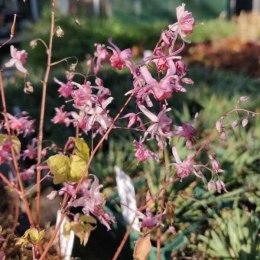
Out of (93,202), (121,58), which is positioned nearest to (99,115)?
(121,58)

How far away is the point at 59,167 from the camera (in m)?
1.51

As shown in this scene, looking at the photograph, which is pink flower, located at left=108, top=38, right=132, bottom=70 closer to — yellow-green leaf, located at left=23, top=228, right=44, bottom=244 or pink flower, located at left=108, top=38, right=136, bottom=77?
pink flower, located at left=108, top=38, right=136, bottom=77

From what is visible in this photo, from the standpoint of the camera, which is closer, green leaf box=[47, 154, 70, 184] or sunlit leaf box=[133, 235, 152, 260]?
green leaf box=[47, 154, 70, 184]

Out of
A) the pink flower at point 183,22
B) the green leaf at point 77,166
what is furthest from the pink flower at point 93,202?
the pink flower at point 183,22

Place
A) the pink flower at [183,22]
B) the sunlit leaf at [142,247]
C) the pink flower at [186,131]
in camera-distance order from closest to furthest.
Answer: the pink flower at [183,22] < the pink flower at [186,131] < the sunlit leaf at [142,247]

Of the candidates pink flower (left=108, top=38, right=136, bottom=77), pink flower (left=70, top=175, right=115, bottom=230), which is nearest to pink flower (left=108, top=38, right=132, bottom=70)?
pink flower (left=108, top=38, right=136, bottom=77)

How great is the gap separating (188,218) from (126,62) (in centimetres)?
138

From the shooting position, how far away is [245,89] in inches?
193

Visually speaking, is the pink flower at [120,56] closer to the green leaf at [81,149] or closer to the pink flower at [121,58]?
the pink flower at [121,58]

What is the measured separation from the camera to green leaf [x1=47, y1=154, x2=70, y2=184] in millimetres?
1489

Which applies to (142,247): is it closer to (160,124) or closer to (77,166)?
(77,166)

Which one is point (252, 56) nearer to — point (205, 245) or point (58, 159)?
point (205, 245)

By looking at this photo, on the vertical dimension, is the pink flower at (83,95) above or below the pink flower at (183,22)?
below

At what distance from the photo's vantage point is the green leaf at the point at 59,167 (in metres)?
1.49
